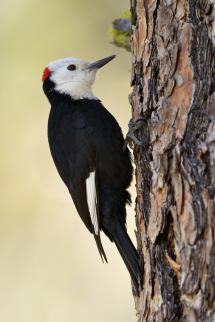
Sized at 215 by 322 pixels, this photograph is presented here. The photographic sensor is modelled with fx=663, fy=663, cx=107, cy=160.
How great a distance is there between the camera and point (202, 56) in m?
3.07

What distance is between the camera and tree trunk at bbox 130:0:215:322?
2.77m

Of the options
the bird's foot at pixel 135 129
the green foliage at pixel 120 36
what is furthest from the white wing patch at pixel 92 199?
the green foliage at pixel 120 36

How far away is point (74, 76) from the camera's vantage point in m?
4.88

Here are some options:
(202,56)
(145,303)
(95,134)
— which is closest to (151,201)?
(145,303)

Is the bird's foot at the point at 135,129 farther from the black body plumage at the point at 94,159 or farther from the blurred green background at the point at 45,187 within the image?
the blurred green background at the point at 45,187

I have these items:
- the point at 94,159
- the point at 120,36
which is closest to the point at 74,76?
the point at 120,36

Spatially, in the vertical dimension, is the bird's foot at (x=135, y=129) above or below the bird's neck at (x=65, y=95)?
above

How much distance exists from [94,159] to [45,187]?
7.14ft

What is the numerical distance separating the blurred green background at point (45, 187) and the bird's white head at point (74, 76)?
115cm

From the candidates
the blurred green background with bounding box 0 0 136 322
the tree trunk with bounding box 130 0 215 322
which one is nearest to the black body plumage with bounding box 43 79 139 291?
the tree trunk with bounding box 130 0 215 322

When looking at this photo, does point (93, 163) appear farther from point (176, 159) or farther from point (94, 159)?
point (176, 159)

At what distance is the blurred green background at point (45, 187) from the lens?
6.06m

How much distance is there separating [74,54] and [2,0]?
3.17ft

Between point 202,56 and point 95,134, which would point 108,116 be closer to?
point 95,134
